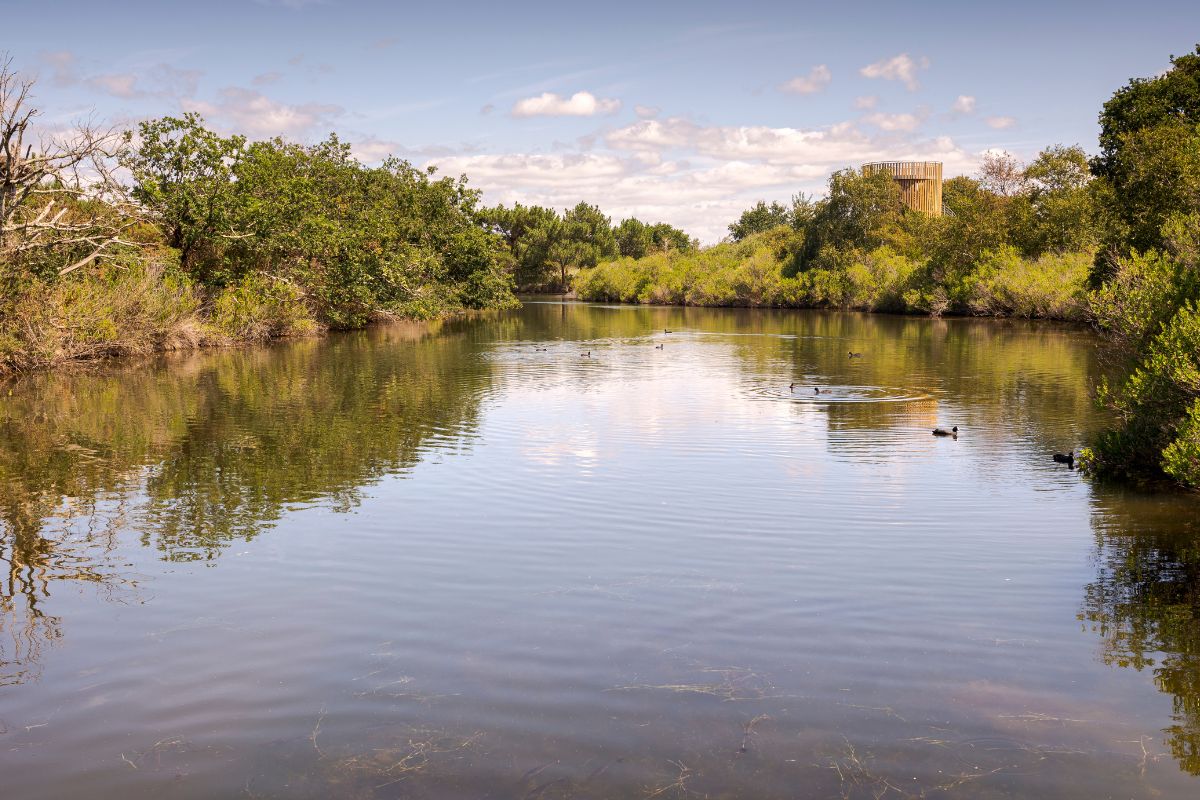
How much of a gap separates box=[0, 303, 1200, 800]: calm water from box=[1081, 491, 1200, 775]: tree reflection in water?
0.18ft

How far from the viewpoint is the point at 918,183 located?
98938mm

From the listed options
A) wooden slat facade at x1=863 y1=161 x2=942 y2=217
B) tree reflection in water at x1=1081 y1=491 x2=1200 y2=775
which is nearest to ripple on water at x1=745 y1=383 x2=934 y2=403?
tree reflection in water at x1=1081 y1=491 x2=1200 y2=775

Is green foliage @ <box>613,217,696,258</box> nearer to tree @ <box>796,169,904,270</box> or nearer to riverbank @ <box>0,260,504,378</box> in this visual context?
tree @ <box>796,169,904,270</box>

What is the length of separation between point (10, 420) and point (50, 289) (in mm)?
9612

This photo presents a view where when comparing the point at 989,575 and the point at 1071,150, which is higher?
the point at 1071,150

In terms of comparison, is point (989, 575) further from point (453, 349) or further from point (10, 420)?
point (453, 349)

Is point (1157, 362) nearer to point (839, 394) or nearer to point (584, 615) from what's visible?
point (584, 615)

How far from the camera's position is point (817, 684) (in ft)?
26.5

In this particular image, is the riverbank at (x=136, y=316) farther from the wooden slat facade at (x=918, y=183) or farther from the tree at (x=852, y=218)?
the wooden slat facade at (x=918, y=183)

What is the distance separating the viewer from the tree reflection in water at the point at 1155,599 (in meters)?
7.98

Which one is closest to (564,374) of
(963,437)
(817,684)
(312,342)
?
(963,437)

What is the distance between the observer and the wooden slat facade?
98.6m

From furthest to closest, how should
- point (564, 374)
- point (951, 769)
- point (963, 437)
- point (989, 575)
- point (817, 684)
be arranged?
point (564, 374), point (963, 437), point (989, 575), point (817, 684), point (951, 769)

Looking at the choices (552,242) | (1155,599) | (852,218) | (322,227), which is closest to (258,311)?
(322,227)
